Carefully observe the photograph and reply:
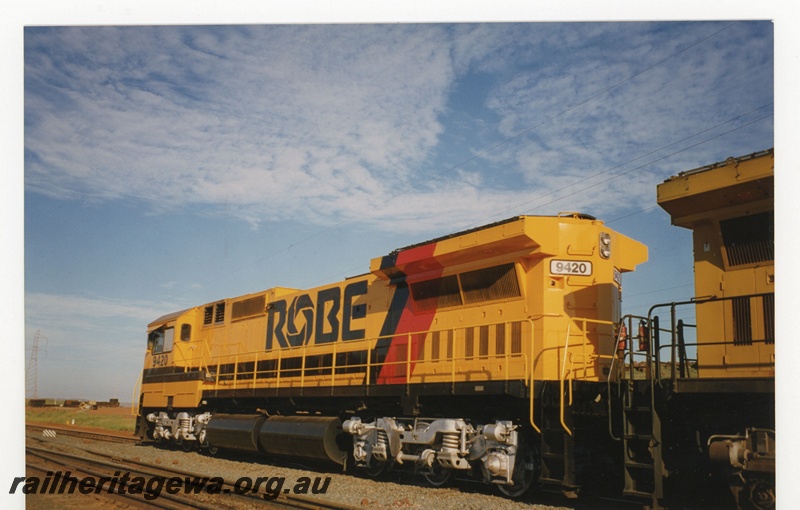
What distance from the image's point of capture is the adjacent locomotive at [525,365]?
6.66 m

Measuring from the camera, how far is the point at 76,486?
10.0m

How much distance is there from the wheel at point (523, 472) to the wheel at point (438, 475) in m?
1.03

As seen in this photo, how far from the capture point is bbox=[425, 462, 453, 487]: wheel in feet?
30.0

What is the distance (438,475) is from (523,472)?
1.49 m

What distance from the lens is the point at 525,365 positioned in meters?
Result: 8.41

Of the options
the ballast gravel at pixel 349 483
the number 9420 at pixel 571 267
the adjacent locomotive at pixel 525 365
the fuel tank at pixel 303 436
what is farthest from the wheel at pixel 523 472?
the fuel tank at pixel 303 436

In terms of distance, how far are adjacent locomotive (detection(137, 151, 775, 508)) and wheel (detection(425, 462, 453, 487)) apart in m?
0.03

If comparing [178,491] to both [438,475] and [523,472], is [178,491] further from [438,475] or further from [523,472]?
[523,472]

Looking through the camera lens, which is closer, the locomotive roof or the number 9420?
the locomotive roof

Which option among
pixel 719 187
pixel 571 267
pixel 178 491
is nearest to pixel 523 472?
pixel 571 267

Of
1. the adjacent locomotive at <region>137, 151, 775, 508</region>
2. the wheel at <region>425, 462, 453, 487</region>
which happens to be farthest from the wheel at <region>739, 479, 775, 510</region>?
the wheel at <region>425, 462, 453, 487</region>

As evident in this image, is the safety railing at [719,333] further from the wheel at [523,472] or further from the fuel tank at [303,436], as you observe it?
the fuel tank at [303,436]

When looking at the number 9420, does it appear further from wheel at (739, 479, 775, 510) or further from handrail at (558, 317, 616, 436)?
wheel at (739, 479, 775, 510)
